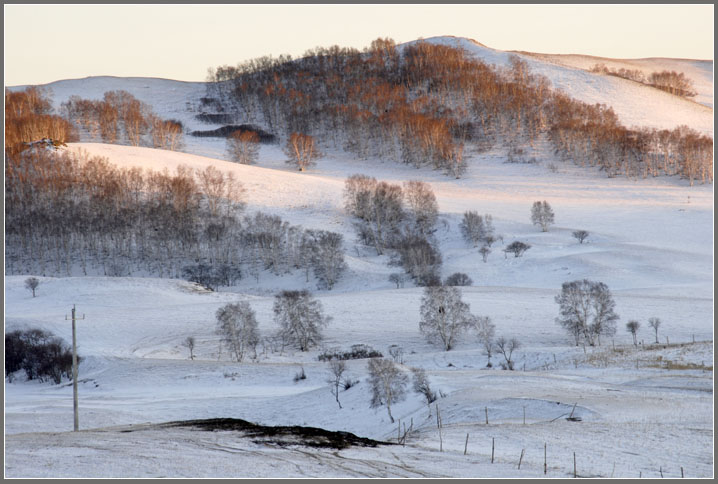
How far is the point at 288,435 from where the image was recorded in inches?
1233

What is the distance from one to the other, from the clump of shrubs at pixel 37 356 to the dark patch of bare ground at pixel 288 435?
24.7 meters

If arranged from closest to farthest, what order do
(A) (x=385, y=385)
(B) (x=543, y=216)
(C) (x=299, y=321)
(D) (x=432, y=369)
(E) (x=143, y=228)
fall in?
(A) (x=385, y=385), (D) (x=432, y=369), (C) (x=299, y=321), (B) (x=543, y=216), (E) (x=143, y=228)

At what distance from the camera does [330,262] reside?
9331 cm

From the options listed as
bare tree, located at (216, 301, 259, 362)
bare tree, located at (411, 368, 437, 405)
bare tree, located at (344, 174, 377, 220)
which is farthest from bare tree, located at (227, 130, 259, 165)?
bare tree, located at (411, 368, 437, 405)

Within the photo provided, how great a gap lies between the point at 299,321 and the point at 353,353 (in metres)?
6.55

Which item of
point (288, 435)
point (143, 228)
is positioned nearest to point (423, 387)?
point (288, 435)

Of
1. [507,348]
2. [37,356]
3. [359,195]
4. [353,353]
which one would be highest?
[359,195]

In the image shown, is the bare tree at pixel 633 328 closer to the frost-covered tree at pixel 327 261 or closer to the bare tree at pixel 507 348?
the bare tree at pixel 507 348

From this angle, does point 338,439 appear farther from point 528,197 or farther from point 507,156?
point 507,156

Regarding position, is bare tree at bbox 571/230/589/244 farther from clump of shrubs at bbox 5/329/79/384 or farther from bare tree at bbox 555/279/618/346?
clump of shrubs at bbox 5/329/79/384

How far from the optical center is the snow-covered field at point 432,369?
26375 mm

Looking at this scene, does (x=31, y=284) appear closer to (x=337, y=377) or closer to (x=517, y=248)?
(x=337, y=377)

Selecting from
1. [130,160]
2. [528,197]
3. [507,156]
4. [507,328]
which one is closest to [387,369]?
[507,328]

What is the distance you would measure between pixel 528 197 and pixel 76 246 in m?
75.7
